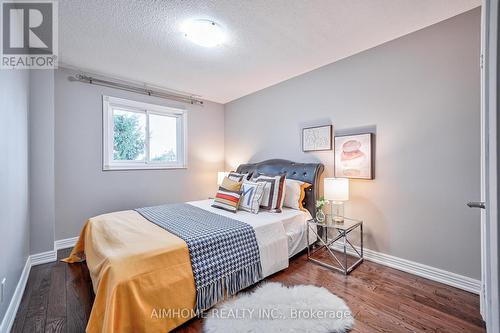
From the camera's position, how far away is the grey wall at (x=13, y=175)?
147 cm

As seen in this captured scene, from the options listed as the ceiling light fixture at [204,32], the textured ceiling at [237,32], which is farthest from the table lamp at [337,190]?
the ceiling light fixture at [204,32]

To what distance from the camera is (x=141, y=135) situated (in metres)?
3.70

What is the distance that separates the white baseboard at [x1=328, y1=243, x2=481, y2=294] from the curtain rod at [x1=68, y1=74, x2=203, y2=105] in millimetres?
3648

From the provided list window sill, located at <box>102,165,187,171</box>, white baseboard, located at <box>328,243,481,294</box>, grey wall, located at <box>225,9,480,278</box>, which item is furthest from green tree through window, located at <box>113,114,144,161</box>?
white baseboard, located at <box>328,243,481,294</box>

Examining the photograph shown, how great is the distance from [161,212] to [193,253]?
1.09m

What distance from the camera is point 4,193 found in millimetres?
1507

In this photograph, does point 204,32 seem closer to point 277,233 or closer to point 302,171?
point 302,171

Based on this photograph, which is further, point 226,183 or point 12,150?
point 226,183

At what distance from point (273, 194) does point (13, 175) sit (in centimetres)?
245

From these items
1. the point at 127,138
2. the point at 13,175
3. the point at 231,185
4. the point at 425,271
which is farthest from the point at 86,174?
the point at 425,271

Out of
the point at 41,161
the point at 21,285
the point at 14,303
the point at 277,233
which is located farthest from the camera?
the point at 41,161

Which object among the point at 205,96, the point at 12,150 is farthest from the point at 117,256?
the point at 205,96

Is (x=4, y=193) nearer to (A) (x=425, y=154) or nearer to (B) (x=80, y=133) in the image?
(B) (x=80, y=133)

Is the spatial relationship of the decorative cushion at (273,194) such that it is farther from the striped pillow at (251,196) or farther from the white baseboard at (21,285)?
the white baseboard at (21,285)
